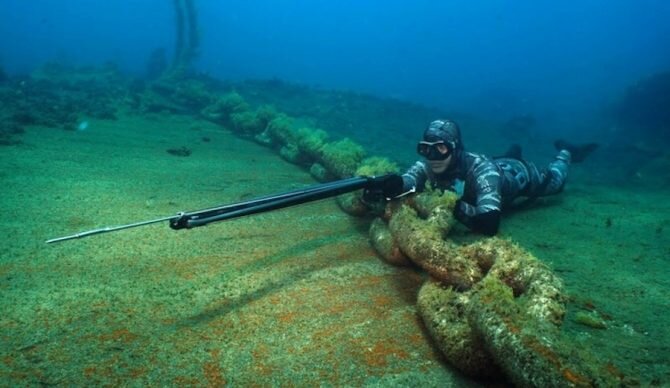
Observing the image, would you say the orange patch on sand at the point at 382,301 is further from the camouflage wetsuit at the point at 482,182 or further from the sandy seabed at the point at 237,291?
the camouflage wetsuit at the point at 482,182

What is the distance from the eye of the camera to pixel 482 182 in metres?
4.88

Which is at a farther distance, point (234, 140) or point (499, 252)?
point (234, 140)

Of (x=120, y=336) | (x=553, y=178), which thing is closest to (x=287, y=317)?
(x=120, y=336)

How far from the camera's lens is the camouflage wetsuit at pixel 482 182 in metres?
4.48

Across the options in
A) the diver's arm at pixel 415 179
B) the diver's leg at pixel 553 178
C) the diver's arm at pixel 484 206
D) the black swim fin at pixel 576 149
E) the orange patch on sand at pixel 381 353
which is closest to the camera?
the orange patch on sand at pixel 381 353

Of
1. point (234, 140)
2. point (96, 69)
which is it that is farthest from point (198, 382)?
point (96, 69)

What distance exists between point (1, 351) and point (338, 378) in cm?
216

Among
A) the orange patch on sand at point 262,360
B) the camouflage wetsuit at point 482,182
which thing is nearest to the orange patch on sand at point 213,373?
the orange patch on sand at point 262,360

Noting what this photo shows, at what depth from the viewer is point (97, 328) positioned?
104 inches

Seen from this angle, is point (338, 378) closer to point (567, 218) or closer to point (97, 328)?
point (97, 328)

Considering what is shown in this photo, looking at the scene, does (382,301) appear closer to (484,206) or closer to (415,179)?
(484,206)

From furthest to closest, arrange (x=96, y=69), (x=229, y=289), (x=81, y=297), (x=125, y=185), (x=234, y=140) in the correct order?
(x=96, y=69), (x=234, y=140), (x=125, y=185), (x=229, y=289), (x=81, y=297)

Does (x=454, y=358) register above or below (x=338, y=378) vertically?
above

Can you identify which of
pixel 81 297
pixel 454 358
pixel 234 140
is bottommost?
pixel 234 140
